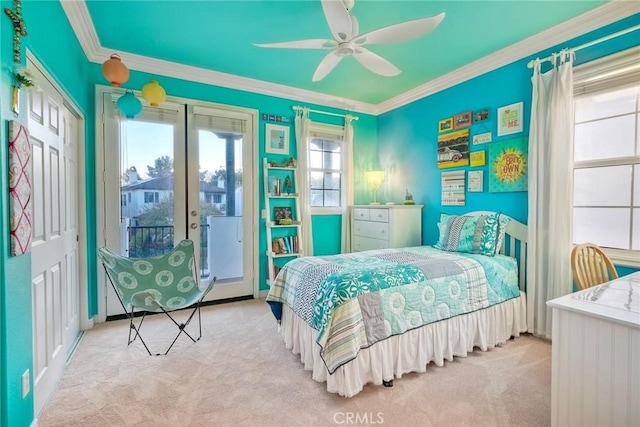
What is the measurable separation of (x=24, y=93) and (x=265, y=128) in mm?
2563

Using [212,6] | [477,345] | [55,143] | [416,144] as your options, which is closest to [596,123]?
[416,144]

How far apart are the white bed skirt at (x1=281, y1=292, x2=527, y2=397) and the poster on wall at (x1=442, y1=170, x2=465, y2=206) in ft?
3.99

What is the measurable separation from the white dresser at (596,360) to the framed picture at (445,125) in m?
2.58

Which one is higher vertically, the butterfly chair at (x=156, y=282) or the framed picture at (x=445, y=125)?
the framed picture at (x=445, y=125)

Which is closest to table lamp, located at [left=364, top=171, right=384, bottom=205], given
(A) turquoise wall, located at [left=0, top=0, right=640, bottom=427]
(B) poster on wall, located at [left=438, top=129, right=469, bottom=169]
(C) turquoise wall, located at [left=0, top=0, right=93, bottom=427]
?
(A) turquoise wall, located at [left=0, top=0, right=640, bottom=427]

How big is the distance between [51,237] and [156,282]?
3.19 feet

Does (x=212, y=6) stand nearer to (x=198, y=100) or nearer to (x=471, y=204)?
(x=198, y=100)

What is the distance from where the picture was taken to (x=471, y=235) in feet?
9.40

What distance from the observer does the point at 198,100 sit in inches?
139

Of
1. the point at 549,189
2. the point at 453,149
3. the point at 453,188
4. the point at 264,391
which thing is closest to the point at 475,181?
the point at 453,188

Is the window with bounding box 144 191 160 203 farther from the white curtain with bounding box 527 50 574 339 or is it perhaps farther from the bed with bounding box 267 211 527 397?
the white curtain with bounding box 527 50 574 339

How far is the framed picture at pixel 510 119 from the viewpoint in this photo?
293 cm

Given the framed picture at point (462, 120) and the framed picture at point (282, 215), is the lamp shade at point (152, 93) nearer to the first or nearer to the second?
the framed picture at point (282, 215)

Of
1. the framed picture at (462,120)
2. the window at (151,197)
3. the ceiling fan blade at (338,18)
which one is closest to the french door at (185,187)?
the window at (151,197)
